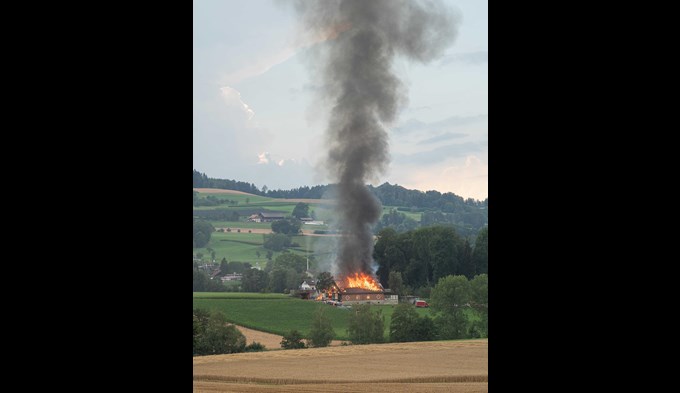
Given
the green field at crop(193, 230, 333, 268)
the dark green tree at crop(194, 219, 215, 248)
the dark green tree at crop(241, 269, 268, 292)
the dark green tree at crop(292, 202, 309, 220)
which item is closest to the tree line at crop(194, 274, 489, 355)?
the dark green tree at crop(241, 269, 268, 292)

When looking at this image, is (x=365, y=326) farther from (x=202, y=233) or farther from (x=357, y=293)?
(x=202, y=233)

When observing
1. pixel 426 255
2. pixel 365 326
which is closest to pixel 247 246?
pixel 365 326

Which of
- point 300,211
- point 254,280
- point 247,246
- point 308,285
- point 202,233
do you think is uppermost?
point 300,211

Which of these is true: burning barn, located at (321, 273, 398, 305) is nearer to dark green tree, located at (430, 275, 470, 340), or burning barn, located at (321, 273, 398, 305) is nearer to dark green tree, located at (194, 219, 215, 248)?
dark green tree, located at (430, 275, 470, 340)
